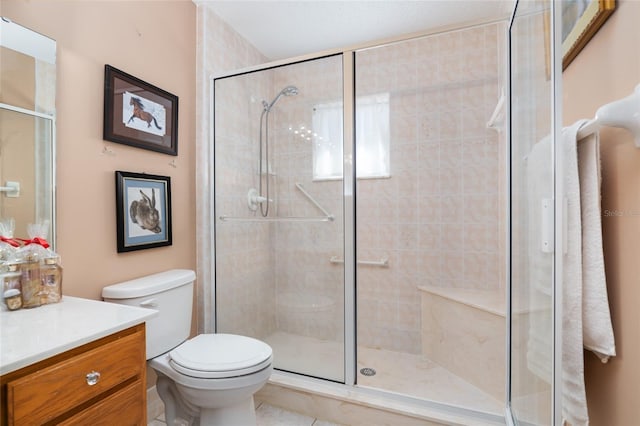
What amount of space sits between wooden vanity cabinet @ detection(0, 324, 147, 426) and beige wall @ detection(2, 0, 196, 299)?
2.06 ft

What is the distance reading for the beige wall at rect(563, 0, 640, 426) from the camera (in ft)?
2.22

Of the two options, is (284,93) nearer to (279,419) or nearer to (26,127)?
(26,127)

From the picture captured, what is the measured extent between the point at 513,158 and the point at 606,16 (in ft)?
2.00

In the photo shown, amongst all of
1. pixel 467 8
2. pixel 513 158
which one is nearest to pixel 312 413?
pixel 513 158

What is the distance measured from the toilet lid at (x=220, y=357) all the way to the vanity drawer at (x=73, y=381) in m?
0.31

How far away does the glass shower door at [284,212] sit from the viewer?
1869 mm

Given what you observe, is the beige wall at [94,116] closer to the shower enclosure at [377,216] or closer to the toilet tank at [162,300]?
the toilet tank at [162,300]

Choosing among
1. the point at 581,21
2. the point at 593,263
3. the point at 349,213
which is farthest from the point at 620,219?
the point at 349,213

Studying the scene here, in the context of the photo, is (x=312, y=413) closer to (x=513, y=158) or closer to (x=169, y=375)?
(x=169, y=375)

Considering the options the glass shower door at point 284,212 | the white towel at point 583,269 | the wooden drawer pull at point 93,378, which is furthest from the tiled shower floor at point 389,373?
the wooden drawer pull at point 93,378

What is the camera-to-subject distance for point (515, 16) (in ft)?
3.91

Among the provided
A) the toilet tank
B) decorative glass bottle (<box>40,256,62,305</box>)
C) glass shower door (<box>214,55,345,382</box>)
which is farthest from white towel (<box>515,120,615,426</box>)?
decorative glass bottle (<box>40,256,62,305</box>)

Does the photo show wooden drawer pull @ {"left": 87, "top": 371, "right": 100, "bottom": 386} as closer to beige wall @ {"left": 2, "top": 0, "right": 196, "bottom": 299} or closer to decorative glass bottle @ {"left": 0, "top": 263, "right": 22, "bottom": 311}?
decorative glass bottle @ {"left": 0, "top": 263, "right": 22, "bottom": 311}

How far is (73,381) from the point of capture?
33.1 inches
